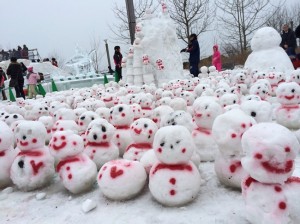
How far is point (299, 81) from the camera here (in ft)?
15.9

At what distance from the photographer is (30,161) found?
291cm

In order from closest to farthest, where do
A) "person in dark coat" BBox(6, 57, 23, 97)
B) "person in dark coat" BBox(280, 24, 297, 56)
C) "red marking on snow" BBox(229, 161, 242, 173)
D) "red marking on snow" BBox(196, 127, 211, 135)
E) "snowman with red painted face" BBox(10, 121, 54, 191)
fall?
"red marking on snow" BBox(229, 161, 242, 173)
"snowman with red painted face" BBox(10, 121, 54, 191)
"red marking on snow" BBox(196, 127, 211, 135)
"person in dark coat" BBox(280, 24, 297, 56)
"person in dark coat" BBox(6, 57, 23, 97)

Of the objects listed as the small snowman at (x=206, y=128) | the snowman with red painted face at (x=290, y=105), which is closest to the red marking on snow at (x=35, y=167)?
the small snowman at (x=206, y=128)

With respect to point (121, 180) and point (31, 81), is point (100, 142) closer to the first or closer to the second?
point (121, 180)

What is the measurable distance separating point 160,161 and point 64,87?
40.5ft

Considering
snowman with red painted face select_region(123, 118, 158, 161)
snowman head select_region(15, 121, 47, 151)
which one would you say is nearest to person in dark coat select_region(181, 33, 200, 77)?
snowman with red painted face select_region(123, 118, 158, 161)

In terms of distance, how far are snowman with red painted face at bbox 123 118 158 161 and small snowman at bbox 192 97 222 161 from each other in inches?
19.4

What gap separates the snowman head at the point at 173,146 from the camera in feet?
7.59

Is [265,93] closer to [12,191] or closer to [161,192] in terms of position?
[161,192]

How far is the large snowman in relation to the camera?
842 cm

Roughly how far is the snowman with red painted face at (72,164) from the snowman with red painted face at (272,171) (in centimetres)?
151

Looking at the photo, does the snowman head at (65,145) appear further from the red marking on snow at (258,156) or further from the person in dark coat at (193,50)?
the person in dark coat at (193,50)

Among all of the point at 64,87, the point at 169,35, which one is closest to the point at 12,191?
the point at 169,35

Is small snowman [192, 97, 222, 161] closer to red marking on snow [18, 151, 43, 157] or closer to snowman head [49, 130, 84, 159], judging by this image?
snowman head [49, 130, 84, 159]
